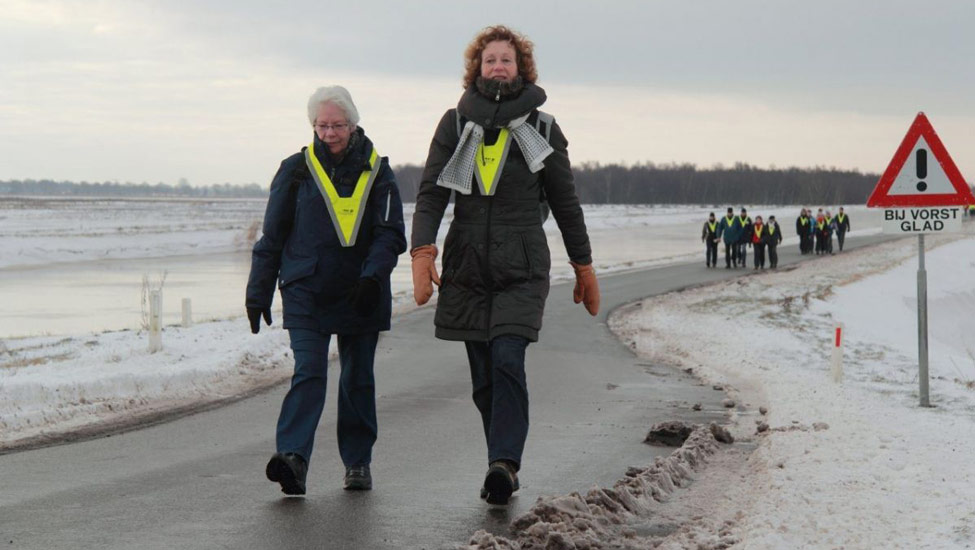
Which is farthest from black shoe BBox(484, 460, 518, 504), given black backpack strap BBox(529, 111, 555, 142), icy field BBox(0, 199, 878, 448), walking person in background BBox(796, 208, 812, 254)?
walking person in background BBox(796, 208, 812, 254)

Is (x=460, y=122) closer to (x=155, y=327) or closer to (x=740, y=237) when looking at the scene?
(x=155, y=327)

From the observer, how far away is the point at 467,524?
17.8 feet

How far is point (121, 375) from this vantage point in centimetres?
1087

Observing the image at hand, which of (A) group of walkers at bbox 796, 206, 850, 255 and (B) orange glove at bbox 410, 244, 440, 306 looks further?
(A) group of walkers at bbox 796, 206, 850, 255

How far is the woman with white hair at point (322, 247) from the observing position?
5.96 metres

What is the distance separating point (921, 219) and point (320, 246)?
621 cm

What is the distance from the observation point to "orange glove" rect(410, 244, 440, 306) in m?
5.70

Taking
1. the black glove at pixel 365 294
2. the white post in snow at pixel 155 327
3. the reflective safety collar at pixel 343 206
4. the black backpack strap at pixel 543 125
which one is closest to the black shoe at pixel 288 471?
the black glove at pixel 365 294

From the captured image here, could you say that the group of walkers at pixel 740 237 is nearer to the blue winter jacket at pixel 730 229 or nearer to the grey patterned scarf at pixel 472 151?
the blue winter jacket at pixel 730 229

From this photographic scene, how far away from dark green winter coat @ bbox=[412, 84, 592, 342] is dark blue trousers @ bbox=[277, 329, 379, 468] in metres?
0.56

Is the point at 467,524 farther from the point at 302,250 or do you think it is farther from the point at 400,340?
the point at 400,340

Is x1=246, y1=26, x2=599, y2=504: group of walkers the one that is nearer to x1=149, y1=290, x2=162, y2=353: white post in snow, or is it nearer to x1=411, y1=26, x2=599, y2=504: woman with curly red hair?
x1=411, y1=26, x2=599, y2=504: woman with curly red hair

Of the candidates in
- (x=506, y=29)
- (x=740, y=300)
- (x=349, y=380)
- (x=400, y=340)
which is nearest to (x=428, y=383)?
(x=400, y=340)

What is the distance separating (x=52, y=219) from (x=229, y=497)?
80.9 metres
